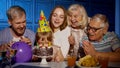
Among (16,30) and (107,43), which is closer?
(16,30)

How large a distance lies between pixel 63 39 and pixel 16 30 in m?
0.69

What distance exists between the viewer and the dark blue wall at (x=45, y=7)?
3.31m

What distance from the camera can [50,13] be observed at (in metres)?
3.51

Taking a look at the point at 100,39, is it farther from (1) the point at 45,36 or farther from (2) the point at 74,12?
(1) the point at 45,36

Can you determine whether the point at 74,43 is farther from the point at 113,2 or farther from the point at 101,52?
the point at 113,2

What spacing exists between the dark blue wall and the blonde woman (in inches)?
5.2

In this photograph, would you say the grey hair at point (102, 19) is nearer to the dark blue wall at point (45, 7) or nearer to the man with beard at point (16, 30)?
the dark blue wall at point (45, 7)

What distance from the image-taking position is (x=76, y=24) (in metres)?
3.49

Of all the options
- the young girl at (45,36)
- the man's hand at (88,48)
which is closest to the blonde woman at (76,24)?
the man's hand at (88,48)

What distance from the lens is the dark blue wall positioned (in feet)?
10.9

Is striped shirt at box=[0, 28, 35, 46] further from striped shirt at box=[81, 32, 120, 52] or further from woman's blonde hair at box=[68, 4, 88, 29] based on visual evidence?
striped shirt at box=[81, 32, 120, 52]

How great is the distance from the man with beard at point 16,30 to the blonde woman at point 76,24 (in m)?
0.57

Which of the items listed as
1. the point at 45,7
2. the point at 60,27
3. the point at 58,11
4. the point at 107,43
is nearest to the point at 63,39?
the point at 60,27

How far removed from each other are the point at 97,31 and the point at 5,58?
1.47 metres
